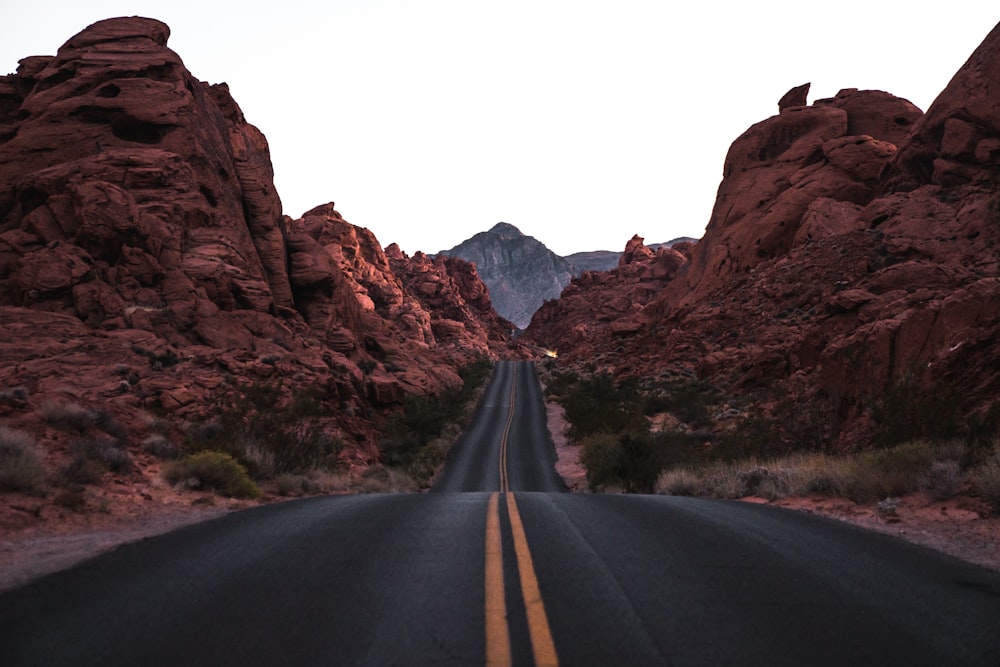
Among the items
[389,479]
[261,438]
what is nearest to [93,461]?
[261,438]

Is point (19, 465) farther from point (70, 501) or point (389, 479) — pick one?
point (389, 479)

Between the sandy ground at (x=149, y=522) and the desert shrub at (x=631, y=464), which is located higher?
the sandy ground at (x=149, y=522)

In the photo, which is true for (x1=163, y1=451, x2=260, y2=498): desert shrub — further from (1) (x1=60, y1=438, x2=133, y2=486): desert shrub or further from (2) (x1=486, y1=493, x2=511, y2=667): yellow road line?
(2) (x1=486, y1=493, x2=511, y2=667): yellow road line

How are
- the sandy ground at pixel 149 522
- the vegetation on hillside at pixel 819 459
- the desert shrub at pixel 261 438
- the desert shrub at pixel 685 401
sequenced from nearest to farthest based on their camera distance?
the sandy ground at pixel 149 522
the vegetation on hillside at pixel 819 459
the desert shrub at pixel 261 438
the desert shrub at pixel 685 401

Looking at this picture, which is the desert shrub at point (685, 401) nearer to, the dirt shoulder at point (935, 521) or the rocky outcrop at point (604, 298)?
the dirt shoulder at point (935, 521)

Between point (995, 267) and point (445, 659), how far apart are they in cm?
4011

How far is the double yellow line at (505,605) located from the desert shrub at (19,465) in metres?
6.33

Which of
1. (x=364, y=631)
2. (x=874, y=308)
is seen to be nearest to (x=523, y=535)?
(x=364, y=631)

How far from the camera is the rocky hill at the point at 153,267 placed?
21.4m

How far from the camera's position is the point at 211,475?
12.2 metres

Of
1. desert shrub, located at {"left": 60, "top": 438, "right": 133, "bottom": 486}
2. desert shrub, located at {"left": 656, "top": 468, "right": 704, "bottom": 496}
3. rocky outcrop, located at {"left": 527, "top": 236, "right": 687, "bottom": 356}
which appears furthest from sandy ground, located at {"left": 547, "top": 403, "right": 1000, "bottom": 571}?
rocky outcrop, located at {"left": 527, "top": 236, "right": 687, "bottom": 356}

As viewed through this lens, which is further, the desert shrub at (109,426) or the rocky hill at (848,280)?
the rocky hill at (848,280)

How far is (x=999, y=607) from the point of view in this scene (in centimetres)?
468

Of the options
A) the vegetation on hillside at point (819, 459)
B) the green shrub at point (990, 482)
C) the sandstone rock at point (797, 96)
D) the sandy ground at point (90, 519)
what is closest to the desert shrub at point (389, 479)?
the vegetation on hillside at point (819, 459)
